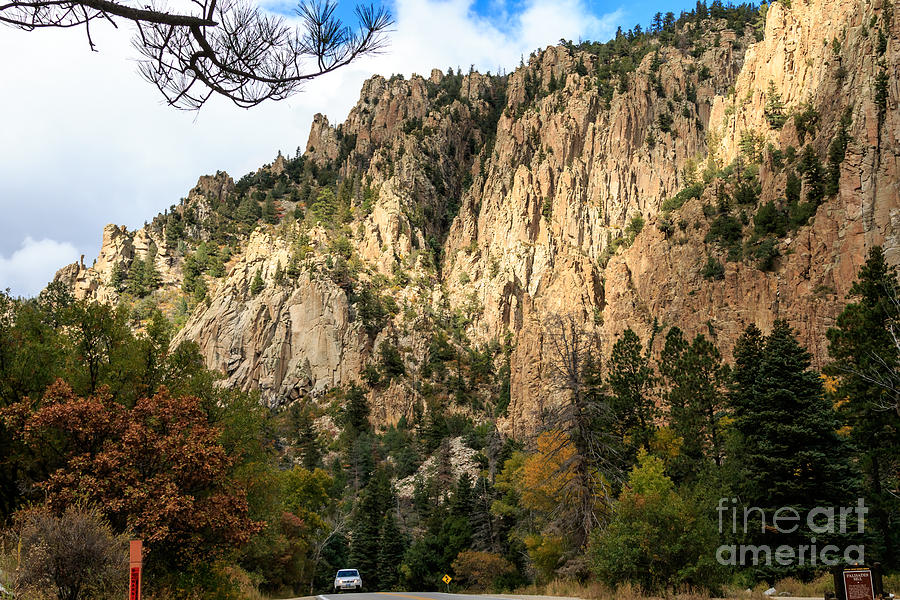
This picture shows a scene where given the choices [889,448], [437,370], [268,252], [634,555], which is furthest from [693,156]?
[634,555]

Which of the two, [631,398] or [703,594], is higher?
[631,398]

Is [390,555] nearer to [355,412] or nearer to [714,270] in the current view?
[714,270]

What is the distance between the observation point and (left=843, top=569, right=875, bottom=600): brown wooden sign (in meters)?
11.9

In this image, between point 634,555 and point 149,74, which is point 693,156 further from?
point 149,74

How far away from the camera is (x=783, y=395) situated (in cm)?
2433

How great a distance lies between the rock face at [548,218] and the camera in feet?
191

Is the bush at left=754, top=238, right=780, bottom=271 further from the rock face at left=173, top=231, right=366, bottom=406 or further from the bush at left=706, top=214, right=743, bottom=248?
the rock face at left=173, top=231, right=366, bottom=406

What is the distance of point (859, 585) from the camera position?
12.0 meters

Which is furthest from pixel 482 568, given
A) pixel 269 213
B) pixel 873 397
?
pixel 269 213

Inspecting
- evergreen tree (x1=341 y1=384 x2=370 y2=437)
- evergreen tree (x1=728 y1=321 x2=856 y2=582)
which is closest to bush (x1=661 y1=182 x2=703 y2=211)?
evergreen tree (x1=341 y1=384 x2=370 y2=437)

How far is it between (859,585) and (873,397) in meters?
18.0

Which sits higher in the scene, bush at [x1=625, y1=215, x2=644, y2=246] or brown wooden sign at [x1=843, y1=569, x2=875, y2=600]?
bush at [x1=625, y1=215, x2=644, y2=246]

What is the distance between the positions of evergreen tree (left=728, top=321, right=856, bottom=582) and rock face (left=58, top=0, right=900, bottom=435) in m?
23.6

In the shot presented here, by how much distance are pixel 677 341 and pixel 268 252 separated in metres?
91.0
